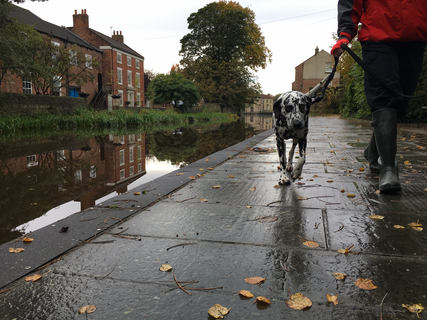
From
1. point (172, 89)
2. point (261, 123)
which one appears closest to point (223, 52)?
point (172, 89)

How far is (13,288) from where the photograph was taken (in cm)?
167

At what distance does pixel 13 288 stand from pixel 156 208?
150 cm

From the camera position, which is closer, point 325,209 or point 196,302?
point 196,302

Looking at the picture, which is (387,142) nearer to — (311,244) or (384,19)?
(384,19)

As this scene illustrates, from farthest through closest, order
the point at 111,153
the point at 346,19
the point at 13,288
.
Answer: the point at 111,153, the point at 346,19, the point at 13,288

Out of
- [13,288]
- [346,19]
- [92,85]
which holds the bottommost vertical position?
[13,288]

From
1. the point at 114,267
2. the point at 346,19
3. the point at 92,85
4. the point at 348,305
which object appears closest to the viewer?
the point at 348,305

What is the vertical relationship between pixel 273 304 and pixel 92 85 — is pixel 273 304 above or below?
below

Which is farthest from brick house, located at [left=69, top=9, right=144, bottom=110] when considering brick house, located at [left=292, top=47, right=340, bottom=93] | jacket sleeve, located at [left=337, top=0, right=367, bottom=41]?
jacket sleeve, located at [left=337, top=0, right=367, bottom=41]

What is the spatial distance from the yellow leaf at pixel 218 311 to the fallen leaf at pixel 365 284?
682mm

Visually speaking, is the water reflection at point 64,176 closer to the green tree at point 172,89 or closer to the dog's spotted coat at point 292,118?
the dog's spotted coat at point 292,118

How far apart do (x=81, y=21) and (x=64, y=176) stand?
135 feet

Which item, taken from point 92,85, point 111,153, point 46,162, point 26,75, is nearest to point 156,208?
point 46,162

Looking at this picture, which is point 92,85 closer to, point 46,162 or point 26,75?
point 26,75
